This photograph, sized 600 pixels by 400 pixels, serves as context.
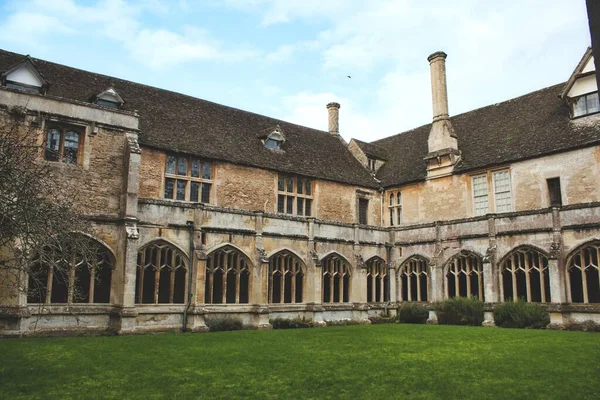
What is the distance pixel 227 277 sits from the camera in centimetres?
1980

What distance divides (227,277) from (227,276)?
0.05m

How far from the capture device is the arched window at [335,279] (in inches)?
898

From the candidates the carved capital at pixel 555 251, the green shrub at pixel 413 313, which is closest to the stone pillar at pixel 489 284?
the carved capital at pixel 555 251

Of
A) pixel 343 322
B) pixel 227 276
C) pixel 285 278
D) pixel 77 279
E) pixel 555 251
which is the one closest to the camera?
pixel 77 279

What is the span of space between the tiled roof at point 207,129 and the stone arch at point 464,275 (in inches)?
279

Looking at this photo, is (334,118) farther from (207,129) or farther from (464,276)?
(464,276)

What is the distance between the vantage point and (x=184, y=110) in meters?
24.2

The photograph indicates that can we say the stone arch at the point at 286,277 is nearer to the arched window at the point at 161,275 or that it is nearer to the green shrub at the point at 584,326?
the arched window at the point at 161,275

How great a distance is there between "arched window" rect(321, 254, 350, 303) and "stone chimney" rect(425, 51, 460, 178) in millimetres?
7123

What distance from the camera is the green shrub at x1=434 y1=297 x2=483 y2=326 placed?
2048cm

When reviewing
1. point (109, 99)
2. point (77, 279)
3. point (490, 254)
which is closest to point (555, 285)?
point (490, 254)

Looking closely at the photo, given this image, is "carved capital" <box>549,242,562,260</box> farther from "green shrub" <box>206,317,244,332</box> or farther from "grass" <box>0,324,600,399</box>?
"green shrub" <box>206,317,244,332</box>

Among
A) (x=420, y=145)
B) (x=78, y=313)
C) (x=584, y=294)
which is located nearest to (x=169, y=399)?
(x=78, y=313)

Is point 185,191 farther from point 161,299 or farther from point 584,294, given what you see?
point 584,294
